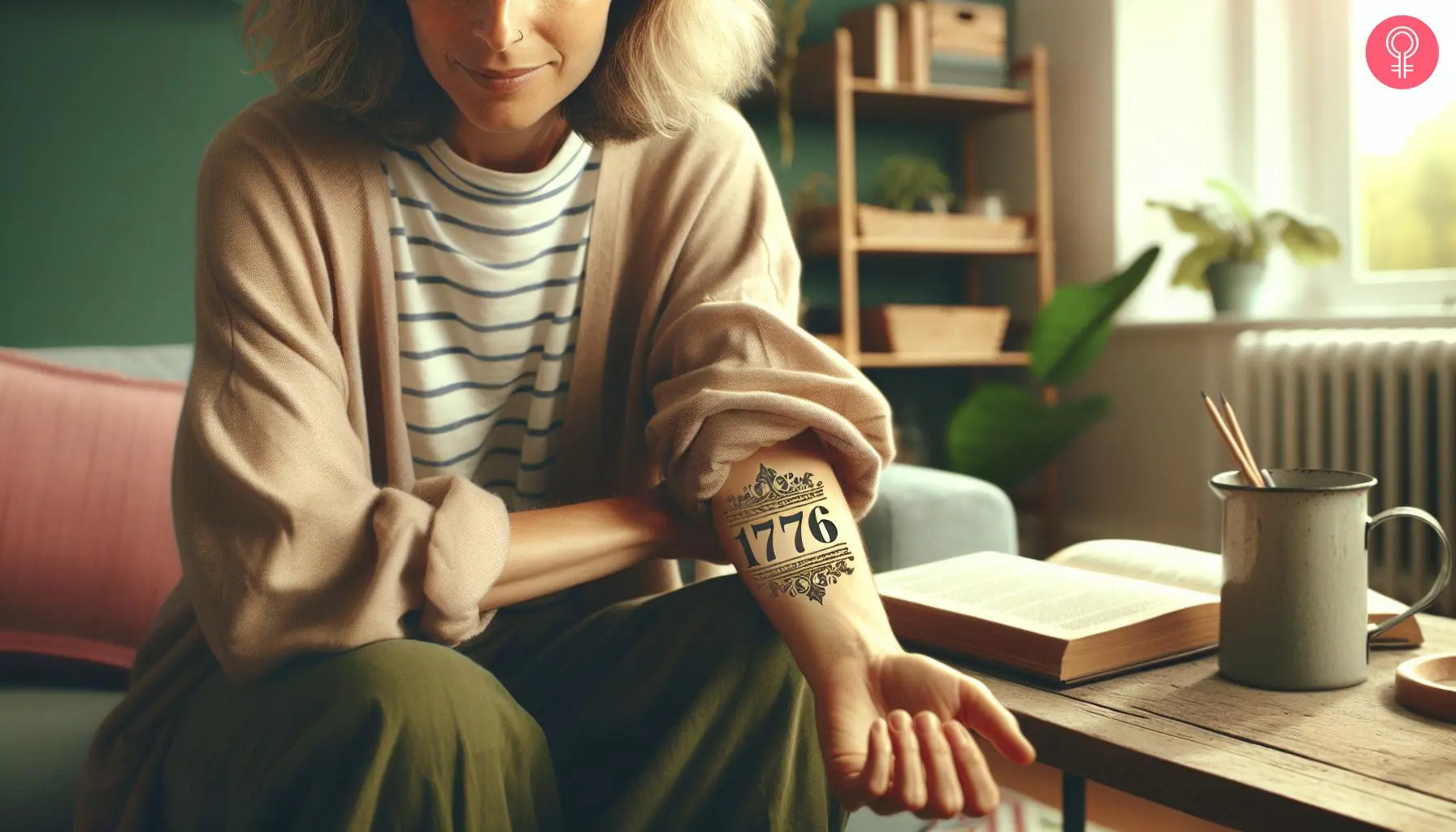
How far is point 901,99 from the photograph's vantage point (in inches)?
121

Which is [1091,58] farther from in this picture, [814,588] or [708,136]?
[814,588]

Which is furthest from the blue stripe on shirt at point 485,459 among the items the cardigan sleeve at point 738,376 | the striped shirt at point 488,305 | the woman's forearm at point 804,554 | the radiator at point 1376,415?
the radiator at point 1376,415

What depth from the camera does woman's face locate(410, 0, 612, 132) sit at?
31.5 inches

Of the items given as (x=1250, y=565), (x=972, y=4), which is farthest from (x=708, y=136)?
(x=972, y=4)

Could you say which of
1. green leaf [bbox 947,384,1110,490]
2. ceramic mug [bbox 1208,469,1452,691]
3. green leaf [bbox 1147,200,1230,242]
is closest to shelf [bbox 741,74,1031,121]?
green leaf [bbox 1147,200,1230,242]

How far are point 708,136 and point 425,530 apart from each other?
0.45 meters

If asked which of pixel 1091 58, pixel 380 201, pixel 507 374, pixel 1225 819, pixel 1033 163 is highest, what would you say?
pixel 1091 58

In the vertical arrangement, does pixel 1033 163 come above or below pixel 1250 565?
above

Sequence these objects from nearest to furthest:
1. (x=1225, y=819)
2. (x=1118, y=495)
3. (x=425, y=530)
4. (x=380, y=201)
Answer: (x=1225, y=819), (x=425, y=530), (x=380, y=201), (x=1118, y=495)

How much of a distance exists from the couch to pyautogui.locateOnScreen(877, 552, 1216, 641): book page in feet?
1.12

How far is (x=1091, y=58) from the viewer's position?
3215mm

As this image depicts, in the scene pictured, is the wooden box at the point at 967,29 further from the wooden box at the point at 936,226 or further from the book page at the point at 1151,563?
the book page at the point at 1151,563

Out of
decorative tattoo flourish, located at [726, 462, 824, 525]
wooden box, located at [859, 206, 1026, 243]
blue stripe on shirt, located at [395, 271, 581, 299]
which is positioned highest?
wooden box, located at [859, 206, 1026, 243]

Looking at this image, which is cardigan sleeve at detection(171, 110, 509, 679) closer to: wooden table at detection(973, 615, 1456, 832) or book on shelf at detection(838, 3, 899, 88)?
wooden table at detection(973, 615, 1456, 832)
